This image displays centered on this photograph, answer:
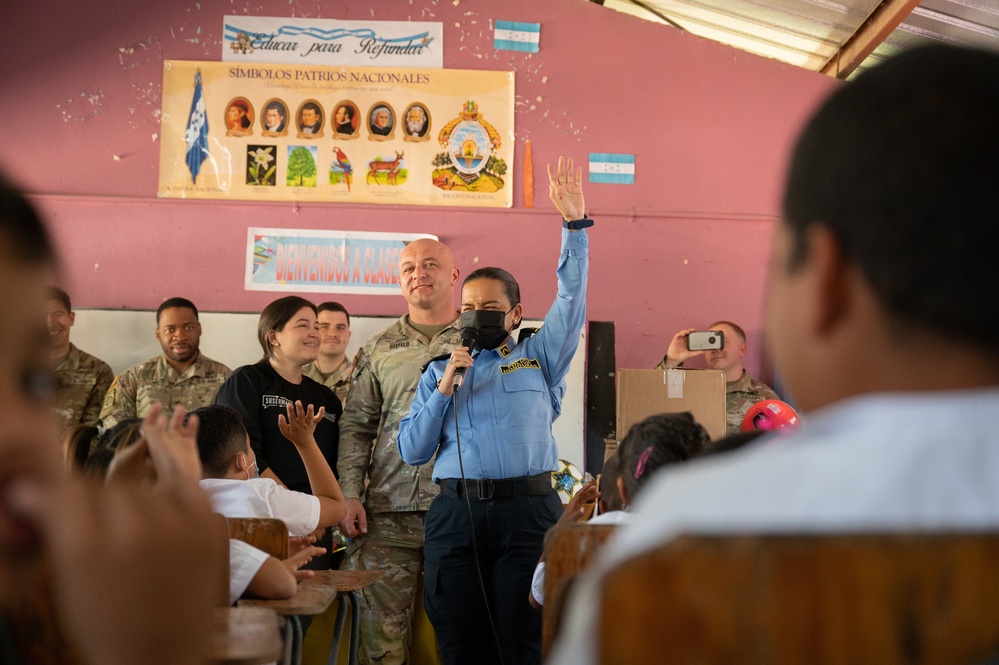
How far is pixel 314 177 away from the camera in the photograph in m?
5.72

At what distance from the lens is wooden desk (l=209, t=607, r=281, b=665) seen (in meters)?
0.99

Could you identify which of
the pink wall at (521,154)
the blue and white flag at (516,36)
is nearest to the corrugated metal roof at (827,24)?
the pink wall at (521,154)

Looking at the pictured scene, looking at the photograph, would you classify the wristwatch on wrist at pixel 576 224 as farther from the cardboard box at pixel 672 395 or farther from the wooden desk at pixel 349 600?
the cardboard box at pixel 672 395

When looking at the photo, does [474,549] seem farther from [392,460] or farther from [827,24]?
[827,24]

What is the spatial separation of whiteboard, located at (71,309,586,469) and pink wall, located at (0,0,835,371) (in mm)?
159

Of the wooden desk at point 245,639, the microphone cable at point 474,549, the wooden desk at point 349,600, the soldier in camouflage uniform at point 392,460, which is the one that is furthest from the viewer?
the soldier in camouflage uniform at point 392,460

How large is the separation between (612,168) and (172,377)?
3.04m

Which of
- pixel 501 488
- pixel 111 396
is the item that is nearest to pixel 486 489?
pixel 501 488

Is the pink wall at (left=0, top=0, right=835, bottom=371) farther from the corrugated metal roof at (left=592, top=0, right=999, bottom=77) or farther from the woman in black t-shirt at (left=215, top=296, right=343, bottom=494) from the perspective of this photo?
the woman in black t-shirt at (left=215, top=296, right=343, bottom=494)

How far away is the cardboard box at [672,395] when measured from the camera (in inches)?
180

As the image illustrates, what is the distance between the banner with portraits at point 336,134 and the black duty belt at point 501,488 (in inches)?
121

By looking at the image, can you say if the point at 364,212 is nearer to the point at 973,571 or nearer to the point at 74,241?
the point at 74,241

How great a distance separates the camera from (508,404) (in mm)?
3029

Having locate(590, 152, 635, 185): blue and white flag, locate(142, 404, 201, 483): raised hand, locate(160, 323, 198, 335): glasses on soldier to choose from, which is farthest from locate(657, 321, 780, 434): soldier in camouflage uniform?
locate(142, 404, 201, 483): raised hand
